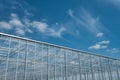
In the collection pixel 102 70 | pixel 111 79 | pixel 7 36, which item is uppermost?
pixel 7 36

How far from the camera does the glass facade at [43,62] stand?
12.1m

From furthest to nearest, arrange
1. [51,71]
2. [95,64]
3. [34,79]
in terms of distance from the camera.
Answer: [95,64]
[51,71]
[34,79]

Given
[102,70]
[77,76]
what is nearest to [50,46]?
[77,76]

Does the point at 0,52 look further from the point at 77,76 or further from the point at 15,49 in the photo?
the point at 77,76

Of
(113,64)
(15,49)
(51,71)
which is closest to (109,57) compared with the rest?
(113,64)

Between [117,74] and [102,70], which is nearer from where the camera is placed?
[102,70]

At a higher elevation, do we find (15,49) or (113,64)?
(15,49)

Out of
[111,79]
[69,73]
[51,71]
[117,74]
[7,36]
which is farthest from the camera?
[117,74]

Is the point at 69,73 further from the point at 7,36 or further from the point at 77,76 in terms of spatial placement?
the point at 7,36

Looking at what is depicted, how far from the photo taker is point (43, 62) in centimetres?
1420

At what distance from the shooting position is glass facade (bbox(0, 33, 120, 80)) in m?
→ 12.1

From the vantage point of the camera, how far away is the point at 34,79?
12820mm

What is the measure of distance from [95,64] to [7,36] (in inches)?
587

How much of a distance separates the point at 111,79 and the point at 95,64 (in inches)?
220
